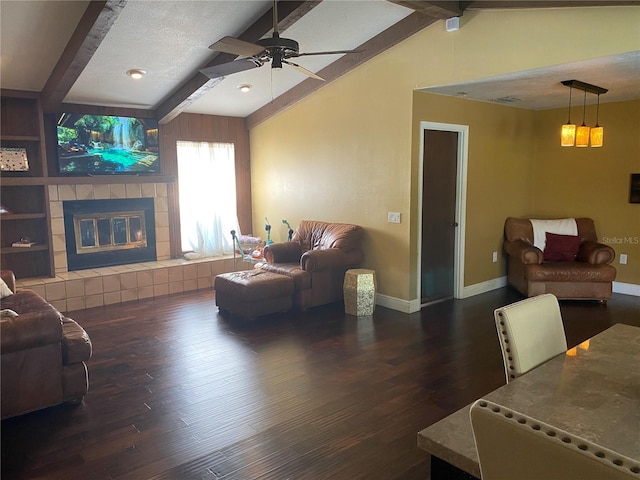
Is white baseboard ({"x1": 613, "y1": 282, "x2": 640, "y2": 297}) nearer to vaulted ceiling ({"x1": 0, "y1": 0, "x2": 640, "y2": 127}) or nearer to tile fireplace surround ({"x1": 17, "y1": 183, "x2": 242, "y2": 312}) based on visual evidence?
vaulted ceiling ({"x1": 0, "y1": 0, "x2": 640, "y2": 127})

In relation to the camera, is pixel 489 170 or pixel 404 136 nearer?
pixel 404 136

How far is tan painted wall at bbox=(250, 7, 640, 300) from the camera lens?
3891 mm

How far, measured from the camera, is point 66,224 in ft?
19.7

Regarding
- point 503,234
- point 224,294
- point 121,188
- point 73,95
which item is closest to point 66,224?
point 121,188

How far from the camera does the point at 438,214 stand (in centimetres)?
559

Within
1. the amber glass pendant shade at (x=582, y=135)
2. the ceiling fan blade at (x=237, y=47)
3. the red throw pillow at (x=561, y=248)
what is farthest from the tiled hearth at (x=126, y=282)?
the amber glass pendant shade at (x=582, y=135)

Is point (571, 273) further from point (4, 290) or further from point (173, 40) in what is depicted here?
point (4, 290)

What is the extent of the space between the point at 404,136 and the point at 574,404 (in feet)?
13.1

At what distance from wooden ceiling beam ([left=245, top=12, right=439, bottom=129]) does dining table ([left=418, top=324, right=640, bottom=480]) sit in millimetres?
2971

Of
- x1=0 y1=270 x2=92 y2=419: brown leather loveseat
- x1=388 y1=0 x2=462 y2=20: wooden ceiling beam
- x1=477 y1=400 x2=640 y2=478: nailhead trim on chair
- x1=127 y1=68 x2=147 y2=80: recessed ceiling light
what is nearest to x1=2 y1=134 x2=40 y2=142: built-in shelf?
x1=127 y1=68 x2=147 y2=80: recessed ceiling light

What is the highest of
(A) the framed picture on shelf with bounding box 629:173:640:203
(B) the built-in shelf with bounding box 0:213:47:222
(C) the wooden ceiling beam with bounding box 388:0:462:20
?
(C) the wooden ceiling beam with bounding box 388:0:462:20

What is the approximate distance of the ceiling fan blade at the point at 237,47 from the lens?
3119mm

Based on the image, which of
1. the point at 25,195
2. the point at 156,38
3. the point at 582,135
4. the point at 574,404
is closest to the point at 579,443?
the point at 574,404

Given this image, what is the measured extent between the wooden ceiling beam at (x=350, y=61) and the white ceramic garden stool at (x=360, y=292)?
2.26 meters
